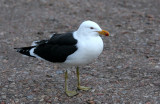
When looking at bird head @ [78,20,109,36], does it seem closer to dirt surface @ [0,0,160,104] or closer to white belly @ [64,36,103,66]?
white belly @ [64,36,103,66]

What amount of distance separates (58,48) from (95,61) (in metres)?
A: 1.72

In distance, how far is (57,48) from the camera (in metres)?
5.10

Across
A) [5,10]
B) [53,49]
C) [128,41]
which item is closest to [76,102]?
[53,49]

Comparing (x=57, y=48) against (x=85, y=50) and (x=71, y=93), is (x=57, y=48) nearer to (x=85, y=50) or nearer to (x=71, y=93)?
(x=85, y=50)

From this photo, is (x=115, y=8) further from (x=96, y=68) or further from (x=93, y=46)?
(x=93, y=46)

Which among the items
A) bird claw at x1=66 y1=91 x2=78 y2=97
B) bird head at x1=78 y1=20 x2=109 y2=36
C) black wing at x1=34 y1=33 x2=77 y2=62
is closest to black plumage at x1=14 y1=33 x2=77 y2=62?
black wing at x1=34 y1=33 x2=77 y2=62

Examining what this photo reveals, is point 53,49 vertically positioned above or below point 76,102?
above

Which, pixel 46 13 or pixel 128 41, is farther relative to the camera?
pixel 46 13

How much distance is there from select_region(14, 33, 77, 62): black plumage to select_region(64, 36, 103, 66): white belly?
0.09 meters

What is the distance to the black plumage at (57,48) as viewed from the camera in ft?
16.1

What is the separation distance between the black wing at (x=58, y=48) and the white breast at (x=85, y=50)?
0.28 feet

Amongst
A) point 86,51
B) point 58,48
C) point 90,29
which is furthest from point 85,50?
point 58,48

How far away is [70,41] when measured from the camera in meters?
4.93

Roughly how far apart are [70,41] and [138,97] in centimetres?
145
